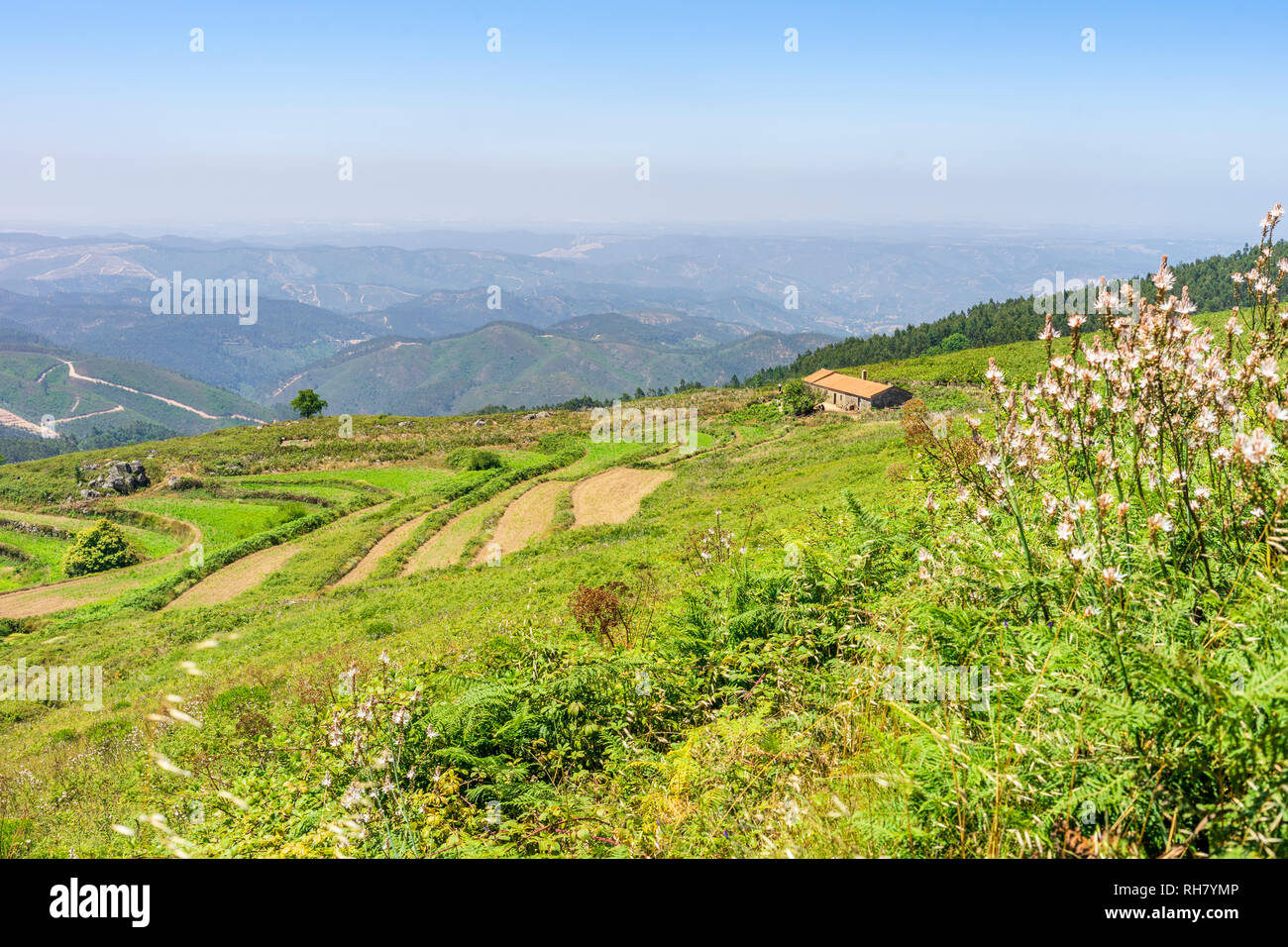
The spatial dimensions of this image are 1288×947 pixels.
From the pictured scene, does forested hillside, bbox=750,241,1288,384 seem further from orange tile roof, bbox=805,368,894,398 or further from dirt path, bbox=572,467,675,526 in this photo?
dirt path, bbox=572,467,675,526

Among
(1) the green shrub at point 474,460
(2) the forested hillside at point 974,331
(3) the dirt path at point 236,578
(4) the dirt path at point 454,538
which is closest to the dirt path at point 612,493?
(4) the dirt path at point 454,538

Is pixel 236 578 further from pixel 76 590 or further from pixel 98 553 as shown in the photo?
pixel 98 553

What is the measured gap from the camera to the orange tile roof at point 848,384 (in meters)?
70.7

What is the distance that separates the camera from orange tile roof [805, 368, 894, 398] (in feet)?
232

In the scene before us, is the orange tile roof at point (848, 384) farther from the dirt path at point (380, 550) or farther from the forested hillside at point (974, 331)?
the forested hillside at point (974, 331)

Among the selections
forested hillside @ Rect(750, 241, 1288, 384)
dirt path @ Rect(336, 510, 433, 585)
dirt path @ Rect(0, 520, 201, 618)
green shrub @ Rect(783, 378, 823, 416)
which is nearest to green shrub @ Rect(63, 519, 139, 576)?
dirt path @ Rect(0, 520, 201, 618)

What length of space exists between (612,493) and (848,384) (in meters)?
41.0

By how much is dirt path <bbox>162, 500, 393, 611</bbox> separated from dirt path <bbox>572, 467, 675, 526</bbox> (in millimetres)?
17297

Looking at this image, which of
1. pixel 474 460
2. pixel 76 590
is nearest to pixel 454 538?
pixel 474 460

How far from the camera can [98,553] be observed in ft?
144

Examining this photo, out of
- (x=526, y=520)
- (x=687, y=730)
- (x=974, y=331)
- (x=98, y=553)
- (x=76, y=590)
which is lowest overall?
(x=76, y=590)

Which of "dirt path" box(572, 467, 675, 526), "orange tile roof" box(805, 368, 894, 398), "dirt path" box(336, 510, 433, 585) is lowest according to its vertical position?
"dirt path" box(336, 510, 433, 585)

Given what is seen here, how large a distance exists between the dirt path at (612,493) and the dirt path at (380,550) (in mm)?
10492
